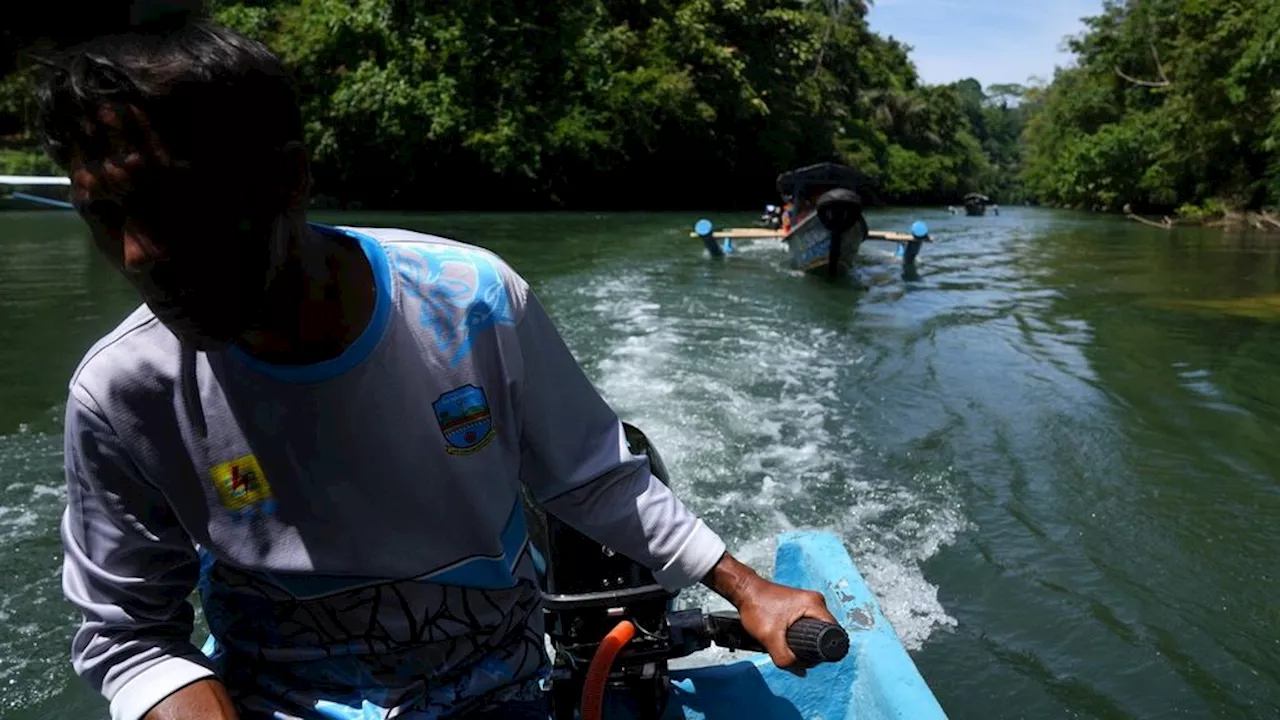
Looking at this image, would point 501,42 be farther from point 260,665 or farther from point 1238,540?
point 260,665

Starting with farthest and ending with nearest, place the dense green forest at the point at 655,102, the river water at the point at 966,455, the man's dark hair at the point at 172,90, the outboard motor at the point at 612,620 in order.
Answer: the dense green forest at the point at 655,102 → the river water at the point at 966,455 → the outboard motor at the point at 612,620 → the man's dark hair at the point at 172,90

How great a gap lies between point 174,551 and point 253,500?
0.45 feet

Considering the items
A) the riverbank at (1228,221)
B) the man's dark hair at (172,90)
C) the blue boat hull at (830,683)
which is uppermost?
the man's dark hair at (172,90)

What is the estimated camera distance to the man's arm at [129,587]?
3.88ft

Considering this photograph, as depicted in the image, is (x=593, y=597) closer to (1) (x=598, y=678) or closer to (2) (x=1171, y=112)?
(1) (x=598, y=678)

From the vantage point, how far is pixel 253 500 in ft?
4.00

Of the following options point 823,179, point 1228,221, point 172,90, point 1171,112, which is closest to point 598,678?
point 172,90

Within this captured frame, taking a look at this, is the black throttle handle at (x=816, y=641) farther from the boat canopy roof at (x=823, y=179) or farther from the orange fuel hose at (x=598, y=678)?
the boat canopy roof at (x=823, y=179)

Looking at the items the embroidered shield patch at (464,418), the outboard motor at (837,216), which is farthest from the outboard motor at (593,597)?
the outboard motor at (837,216)

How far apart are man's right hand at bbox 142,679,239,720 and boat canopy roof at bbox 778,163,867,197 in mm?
12853

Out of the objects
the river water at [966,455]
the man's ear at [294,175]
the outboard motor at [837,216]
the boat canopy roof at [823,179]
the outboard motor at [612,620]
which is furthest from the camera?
the boat canopy roof at [823,179]

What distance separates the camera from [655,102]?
26.2 meters

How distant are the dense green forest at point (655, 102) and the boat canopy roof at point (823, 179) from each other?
5851 millimetres

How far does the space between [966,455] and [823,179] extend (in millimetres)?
9068
